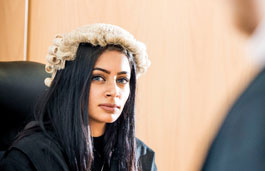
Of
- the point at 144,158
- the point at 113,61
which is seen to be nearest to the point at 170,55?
the point at 144,158

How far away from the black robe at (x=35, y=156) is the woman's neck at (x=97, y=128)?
14cm

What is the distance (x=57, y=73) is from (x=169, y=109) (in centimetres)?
87

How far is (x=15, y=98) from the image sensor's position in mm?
1301

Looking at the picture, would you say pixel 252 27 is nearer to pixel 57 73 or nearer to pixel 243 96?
pixel 243 96

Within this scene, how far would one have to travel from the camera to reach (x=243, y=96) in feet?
1.23

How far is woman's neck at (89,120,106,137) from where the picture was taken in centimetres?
127

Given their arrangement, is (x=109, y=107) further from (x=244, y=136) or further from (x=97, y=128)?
(x=244, y=136)

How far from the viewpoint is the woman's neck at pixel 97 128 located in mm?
1268

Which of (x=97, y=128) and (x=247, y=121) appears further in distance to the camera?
(x=97, y=128)

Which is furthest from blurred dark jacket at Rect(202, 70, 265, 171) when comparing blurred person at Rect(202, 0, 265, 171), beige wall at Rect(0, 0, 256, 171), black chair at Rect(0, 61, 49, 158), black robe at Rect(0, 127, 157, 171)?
beige wall at Rect(0, 0, 256, 171)

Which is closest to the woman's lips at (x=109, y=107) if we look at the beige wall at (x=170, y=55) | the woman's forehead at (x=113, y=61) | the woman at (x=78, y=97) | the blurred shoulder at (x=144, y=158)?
the woman at (x=78, y=97)

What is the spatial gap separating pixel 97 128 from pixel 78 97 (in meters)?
0.16

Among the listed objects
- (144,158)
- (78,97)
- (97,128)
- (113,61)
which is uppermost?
(113,61)

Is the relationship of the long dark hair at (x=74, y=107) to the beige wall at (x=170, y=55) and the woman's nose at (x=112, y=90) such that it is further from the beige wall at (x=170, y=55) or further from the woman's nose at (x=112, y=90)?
the beige wall at (x=170, y=55)
